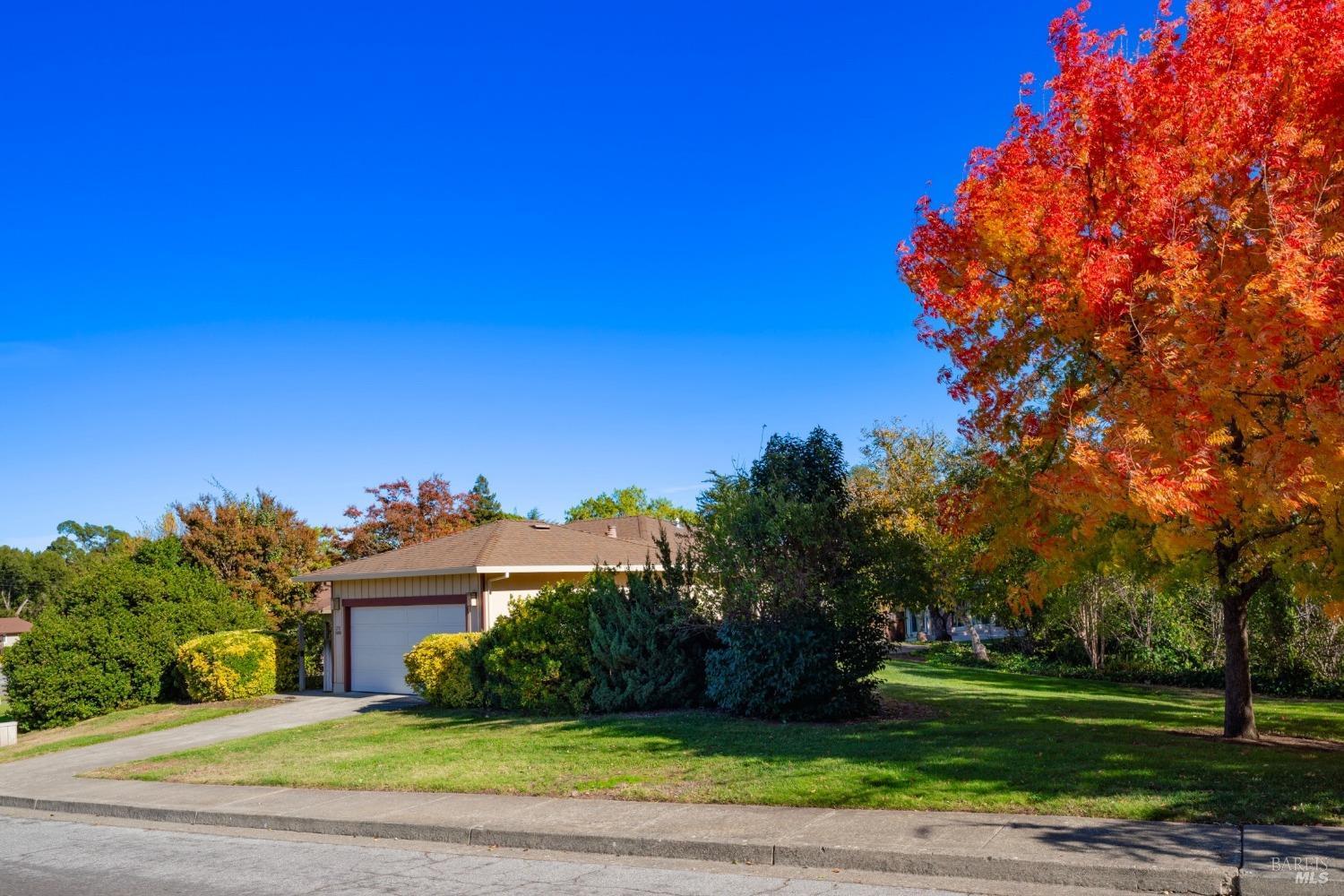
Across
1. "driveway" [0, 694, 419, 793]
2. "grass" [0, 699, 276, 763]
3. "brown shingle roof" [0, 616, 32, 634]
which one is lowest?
"brown shingle roof" [0, 616, 32, 634]

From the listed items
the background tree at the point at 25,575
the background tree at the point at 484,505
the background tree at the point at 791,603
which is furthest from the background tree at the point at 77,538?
the background tree at the point at 791,603

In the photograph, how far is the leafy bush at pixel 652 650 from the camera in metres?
15.6

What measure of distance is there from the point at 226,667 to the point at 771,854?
1851 cm

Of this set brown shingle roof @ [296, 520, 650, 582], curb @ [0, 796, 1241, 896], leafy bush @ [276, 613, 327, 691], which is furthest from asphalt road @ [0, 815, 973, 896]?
leafy bush @ [276, 613, 327, 691]

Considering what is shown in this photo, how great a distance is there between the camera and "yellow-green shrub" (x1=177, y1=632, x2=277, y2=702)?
72.3ft

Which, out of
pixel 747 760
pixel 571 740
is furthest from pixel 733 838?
pixel 571 740

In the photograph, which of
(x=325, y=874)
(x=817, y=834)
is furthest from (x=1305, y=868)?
(x=325, y=874)

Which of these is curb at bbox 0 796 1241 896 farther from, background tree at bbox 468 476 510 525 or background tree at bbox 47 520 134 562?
background tree at bbox 47 520 134 562

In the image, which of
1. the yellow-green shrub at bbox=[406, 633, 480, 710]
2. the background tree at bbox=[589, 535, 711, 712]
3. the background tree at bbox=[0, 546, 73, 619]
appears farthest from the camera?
the background tree at bbox=[0, 546, 73, 619]

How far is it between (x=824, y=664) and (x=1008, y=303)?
5.92 meters

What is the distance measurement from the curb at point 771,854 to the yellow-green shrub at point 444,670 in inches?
288

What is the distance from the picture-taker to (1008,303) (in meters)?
10.0

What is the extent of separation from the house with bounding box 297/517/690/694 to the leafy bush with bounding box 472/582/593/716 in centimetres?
294

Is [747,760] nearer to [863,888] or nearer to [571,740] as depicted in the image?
[571,740]
